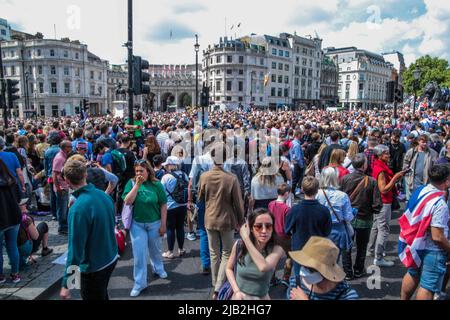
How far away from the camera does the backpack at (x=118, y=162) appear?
694cm

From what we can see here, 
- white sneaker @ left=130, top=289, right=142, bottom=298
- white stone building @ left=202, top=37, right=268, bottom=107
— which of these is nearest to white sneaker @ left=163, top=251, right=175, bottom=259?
white sneaker @ left=130, top=289, right=142, bottom=298

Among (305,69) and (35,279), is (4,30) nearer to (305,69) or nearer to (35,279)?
(305,69)

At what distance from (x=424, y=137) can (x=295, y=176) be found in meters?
3.59

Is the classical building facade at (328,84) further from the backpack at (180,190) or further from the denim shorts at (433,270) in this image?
the denim shorts at (433,270)

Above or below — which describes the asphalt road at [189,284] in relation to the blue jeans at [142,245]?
below

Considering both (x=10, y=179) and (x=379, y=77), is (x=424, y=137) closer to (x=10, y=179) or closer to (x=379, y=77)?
(x=10, y=179)

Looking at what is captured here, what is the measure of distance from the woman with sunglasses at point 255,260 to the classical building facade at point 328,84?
300 ft

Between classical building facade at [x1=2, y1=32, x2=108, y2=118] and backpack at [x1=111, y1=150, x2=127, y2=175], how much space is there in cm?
6342

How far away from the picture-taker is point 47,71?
212 feet

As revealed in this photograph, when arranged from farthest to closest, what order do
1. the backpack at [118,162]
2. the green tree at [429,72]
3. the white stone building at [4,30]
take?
the white stone building at [4,30], the green tree at [429,72], the backpack at [118,162]

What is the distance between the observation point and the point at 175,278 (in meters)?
4.93

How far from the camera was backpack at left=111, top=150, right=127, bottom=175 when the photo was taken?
22.8ft

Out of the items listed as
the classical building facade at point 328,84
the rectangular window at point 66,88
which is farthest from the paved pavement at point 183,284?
the classical building facade at point 328,84

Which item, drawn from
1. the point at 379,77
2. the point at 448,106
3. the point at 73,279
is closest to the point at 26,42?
the point at 448,106
